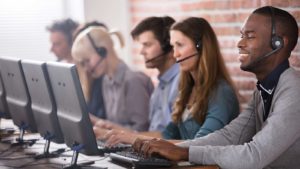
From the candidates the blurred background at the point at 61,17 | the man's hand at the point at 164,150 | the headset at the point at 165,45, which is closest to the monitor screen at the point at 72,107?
the man's hand at the point at 164,150

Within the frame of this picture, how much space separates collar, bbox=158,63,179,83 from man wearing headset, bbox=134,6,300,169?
770mm

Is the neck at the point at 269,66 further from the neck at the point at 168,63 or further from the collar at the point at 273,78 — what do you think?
the neck at the point at 168,63

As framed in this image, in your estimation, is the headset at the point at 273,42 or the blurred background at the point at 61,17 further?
→ the blurred background at the point at 61,17

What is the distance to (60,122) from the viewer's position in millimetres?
2398

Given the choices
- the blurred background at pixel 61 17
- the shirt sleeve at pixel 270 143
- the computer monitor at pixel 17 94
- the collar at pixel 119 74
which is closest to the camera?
the shirt sleeve at pixel 270 143

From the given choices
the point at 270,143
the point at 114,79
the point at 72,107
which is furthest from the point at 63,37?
the point at 270,143

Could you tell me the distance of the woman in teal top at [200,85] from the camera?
8.91ft

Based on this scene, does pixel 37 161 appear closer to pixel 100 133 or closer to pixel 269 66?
pixel 100 133

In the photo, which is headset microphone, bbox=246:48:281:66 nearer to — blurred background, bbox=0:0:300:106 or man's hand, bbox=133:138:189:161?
man's hand, bbox=133:138:189:161

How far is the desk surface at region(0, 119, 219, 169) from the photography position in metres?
2.32

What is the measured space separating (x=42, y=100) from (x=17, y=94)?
0.30 meters

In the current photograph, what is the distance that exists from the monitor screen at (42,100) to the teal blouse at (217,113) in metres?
0.62

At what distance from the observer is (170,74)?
3.19 m

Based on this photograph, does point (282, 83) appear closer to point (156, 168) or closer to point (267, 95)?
point (267, 95)
